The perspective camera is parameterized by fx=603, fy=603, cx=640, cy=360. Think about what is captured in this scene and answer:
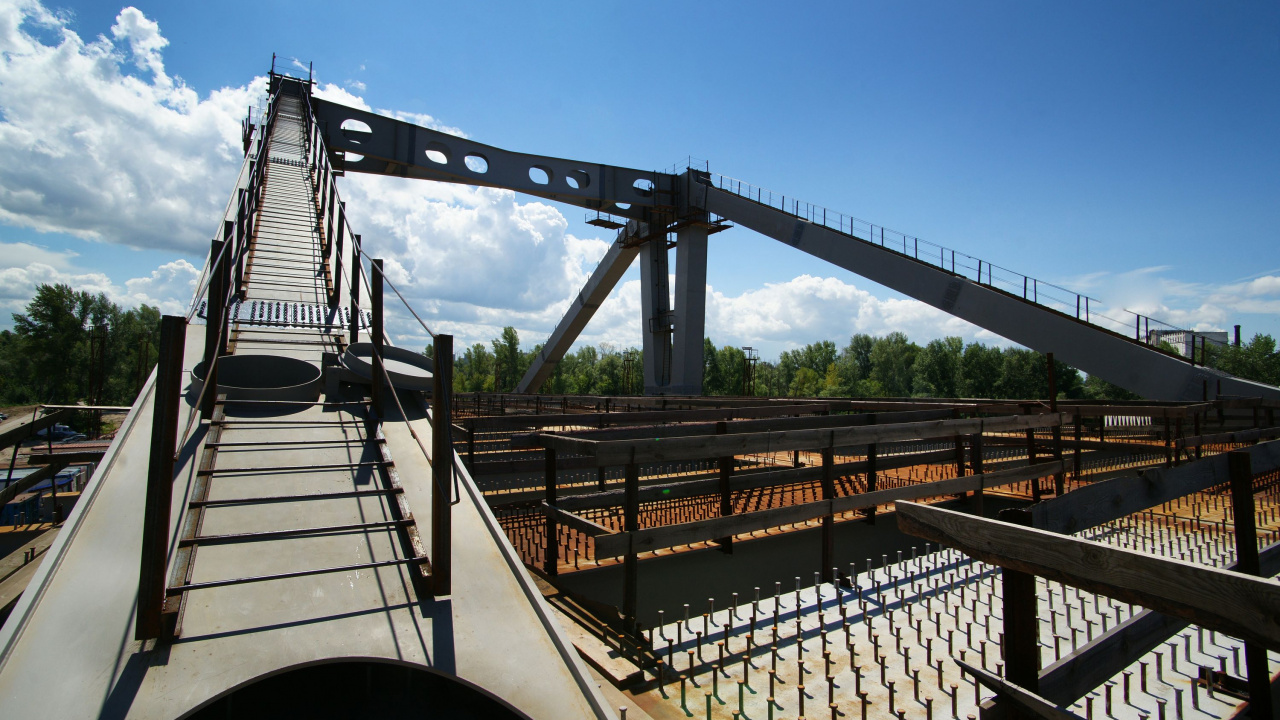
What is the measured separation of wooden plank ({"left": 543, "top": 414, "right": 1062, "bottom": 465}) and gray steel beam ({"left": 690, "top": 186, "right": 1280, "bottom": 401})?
13101 mm

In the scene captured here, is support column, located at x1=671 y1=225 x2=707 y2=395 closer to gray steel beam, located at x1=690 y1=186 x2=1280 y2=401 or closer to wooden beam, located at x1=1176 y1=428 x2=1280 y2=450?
gray steel beam, located at x1=690 y1=186 x2=1280 y2=401

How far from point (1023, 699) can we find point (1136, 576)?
563mm

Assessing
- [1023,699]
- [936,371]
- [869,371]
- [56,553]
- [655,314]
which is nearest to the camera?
[1023,699]

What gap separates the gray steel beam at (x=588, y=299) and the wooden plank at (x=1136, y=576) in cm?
2840

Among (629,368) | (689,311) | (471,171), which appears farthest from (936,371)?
(471,171)

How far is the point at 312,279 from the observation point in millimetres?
8484

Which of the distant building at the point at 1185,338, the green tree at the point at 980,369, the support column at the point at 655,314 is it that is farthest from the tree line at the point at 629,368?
the distant building at the point at 1185,338

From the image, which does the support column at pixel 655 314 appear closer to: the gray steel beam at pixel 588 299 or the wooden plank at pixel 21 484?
the gray steel beam at pixel 588 299

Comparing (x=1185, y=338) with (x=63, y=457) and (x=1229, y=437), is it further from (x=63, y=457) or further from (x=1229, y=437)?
(x=63, y=457)

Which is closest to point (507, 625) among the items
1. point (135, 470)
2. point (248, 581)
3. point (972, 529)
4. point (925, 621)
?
point (248, 581)

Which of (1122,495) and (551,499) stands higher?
(1122,495)

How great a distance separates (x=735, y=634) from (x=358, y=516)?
114 inches

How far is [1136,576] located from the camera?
6.27ft

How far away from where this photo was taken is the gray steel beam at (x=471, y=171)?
72.7 ft
